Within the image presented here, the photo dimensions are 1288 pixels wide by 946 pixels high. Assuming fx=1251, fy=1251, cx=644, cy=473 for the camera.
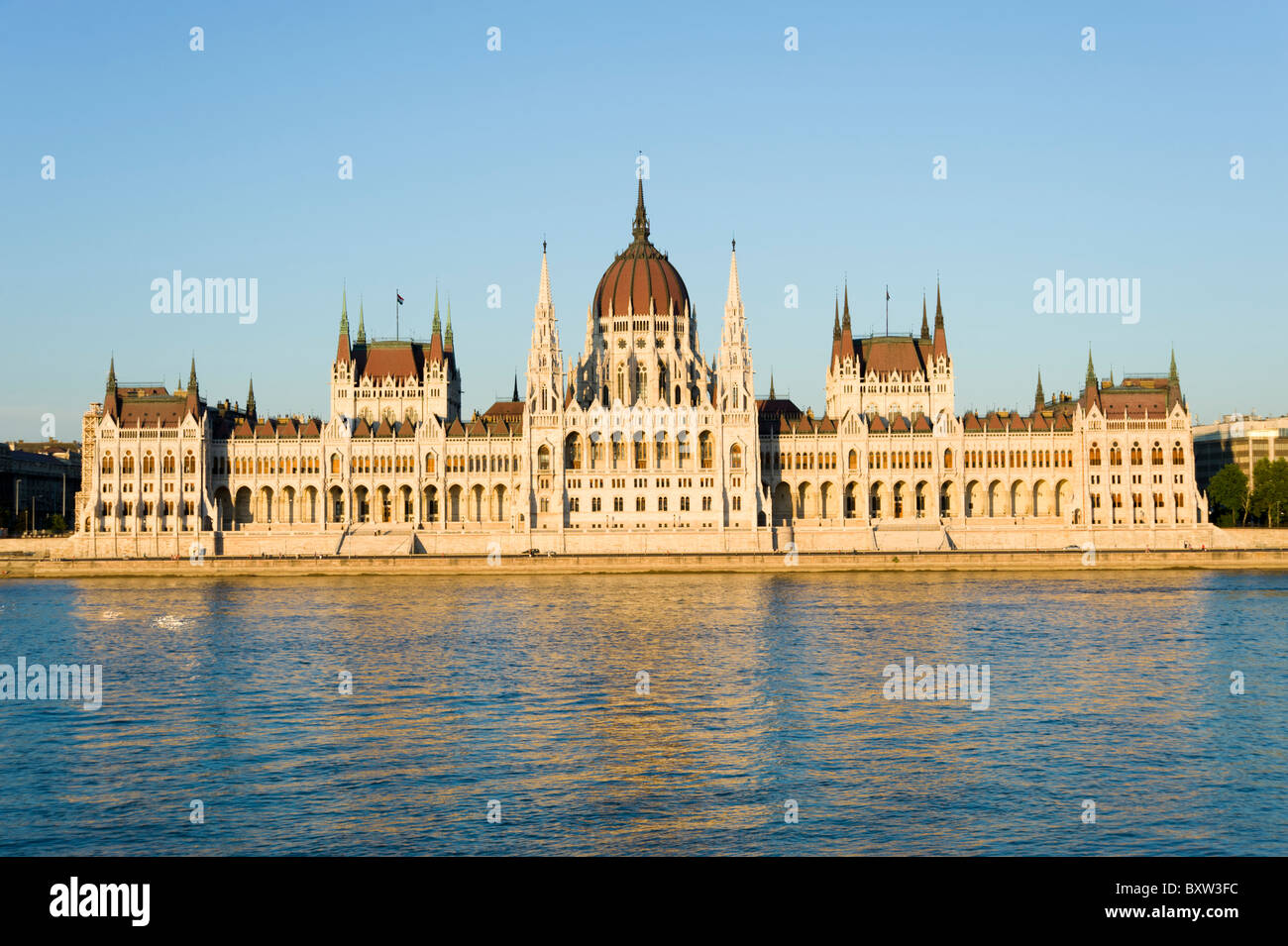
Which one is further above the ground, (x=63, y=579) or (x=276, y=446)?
(x=276, y=446)

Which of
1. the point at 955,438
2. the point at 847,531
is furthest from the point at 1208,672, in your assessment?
the point at 955,438

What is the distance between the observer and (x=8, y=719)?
36.9 meters

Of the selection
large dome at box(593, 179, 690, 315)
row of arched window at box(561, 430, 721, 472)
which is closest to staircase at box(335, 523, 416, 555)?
row of arched window at box(561, 430, 721, 472)

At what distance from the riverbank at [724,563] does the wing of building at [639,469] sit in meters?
6.72

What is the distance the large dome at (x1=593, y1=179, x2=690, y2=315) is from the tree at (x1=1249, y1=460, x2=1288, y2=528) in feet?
199

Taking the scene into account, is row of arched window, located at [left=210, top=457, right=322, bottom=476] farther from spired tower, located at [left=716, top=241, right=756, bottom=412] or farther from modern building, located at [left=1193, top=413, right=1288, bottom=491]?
modern building, located at [left=1193, top=413, right=1288, bottom=491]

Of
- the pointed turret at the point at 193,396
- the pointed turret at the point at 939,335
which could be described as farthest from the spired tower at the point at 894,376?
the pointed turret at the point at 193,396

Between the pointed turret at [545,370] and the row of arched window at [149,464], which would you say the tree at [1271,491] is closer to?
the pointed turret at [545,370]

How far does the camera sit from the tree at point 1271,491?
122688mm
